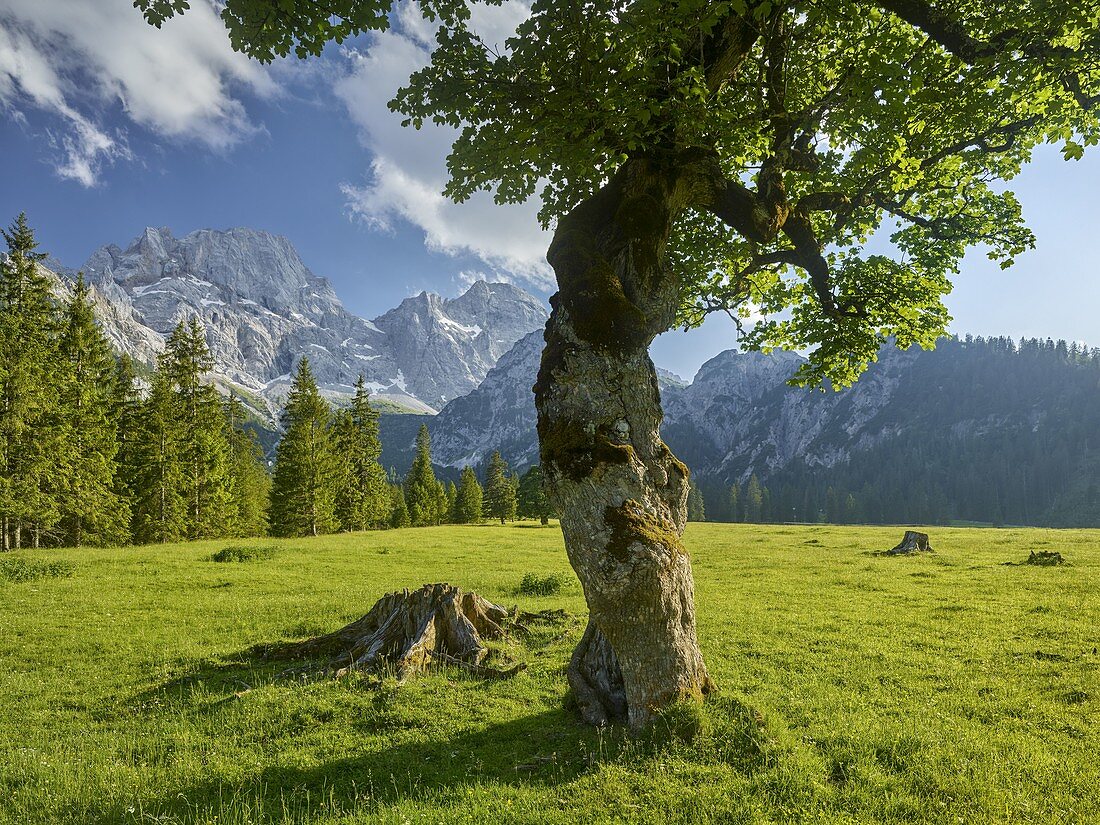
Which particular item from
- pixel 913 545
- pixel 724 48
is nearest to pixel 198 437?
pixel 724 48

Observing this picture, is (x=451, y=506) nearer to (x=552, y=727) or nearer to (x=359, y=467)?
(x=359, y=467)

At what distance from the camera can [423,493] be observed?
93.6 metres

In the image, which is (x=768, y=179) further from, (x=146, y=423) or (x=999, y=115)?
(x=146, y=423)

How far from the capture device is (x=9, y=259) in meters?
37.4

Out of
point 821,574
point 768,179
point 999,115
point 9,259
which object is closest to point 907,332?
point 999,115

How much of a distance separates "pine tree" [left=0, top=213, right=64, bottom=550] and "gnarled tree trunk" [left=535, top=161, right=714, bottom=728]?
41.6m

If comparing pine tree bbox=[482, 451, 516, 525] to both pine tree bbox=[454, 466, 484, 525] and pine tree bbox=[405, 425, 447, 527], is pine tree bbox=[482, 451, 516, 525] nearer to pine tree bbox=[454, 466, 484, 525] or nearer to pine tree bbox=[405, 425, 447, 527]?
pine tree bbox=[454, 466, 484, 525]

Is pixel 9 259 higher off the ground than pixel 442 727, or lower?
higher

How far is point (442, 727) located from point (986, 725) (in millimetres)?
8855

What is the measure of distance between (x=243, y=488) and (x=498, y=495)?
151 feet

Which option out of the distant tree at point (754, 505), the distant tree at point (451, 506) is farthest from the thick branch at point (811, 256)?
the distant tree at point (754, 505)

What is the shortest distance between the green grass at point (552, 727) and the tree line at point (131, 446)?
1272 cm

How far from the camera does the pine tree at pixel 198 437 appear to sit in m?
50.4

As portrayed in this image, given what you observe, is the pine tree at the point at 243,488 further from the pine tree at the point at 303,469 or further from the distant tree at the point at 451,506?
the distant tree at the point at 451,506
